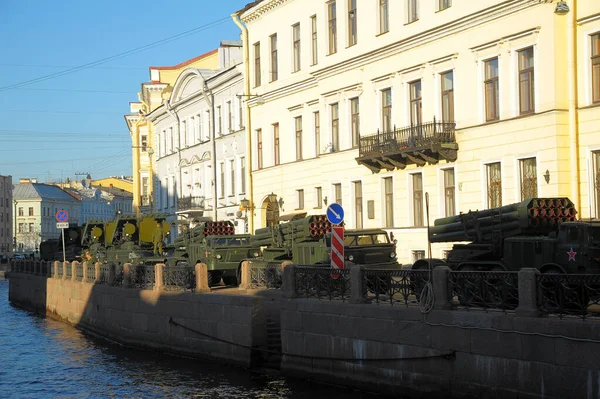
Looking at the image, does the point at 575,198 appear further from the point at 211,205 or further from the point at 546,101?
the point at 211,205

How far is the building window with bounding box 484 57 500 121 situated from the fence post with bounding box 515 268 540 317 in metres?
15.2

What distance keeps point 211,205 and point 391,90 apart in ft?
69.6

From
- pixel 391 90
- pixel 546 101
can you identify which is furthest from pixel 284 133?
pixel 546 101

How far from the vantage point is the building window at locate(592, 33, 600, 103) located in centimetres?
2606

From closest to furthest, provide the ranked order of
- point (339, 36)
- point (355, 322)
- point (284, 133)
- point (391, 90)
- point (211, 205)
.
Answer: point (355, 322), point (391, 90), point (339, 36), point (284, 133), point (211, 205)

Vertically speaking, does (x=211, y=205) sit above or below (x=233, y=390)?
above

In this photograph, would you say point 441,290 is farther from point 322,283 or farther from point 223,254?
point 223,254

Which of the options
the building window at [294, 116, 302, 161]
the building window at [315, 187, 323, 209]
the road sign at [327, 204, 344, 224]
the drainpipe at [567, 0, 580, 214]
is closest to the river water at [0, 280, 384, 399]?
the road sign at [327, 204, 344, 224]

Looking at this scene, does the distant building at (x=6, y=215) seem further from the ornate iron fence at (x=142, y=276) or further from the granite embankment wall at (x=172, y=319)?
the ornate iron fence at (x=142, y=276)

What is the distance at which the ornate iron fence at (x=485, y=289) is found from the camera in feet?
50.5

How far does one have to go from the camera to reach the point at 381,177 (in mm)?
35219

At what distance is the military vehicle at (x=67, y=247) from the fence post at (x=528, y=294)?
39271mm

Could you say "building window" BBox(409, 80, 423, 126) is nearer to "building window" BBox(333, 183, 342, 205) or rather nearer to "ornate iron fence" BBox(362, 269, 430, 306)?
"building window" BBox(333, 183, 342, 205)

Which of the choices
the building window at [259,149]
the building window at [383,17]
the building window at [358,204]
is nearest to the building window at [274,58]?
the building window at [259,149]
